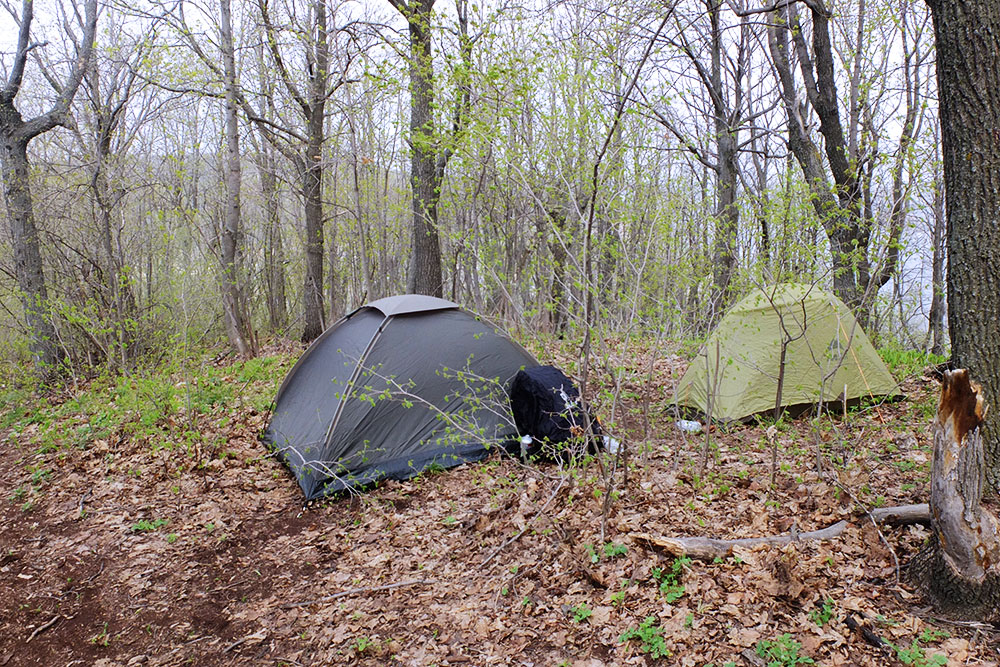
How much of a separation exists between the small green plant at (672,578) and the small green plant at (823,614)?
592 mm

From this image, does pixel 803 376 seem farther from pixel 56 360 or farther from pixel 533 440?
pixel 56 360

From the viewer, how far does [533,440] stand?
5426 millimetres

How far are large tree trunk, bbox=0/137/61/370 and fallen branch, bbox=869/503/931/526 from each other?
972 cm

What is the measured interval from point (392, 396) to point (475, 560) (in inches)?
75.0

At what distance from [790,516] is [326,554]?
3.20 m

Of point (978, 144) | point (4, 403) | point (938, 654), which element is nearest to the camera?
point (938, 654)

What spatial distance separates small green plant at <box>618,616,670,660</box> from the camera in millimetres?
2707

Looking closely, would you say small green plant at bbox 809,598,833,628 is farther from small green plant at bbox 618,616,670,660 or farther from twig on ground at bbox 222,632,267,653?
twig on ground at bbox 222,632,267,653

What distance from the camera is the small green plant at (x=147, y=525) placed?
468 centimetres

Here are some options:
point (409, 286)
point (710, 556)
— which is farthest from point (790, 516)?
point (409, 286)

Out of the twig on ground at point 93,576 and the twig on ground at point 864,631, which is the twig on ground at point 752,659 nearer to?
the twig on ground at point 864,631

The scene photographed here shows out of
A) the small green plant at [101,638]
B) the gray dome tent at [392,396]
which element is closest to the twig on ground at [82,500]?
the gray dome tent at [392,396]

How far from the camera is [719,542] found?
3.30 metres

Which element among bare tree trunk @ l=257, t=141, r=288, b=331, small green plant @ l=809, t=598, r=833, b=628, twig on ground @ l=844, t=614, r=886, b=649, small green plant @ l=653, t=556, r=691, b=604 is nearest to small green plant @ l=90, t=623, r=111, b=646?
small green plant @ l=653, t=556, r=691, b=604
